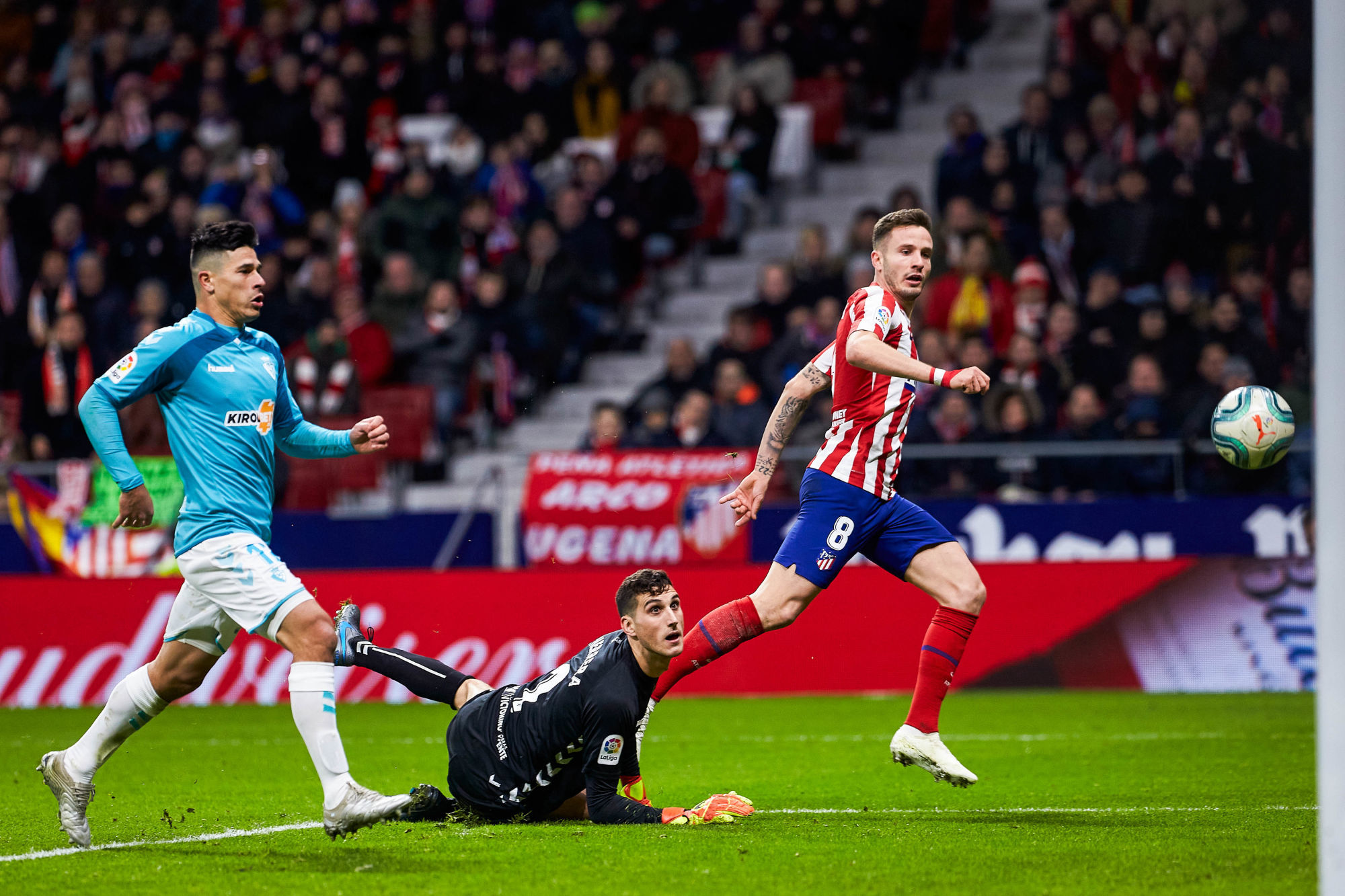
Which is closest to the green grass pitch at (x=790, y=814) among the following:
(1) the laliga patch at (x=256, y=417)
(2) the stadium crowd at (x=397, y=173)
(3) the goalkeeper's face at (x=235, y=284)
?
(1) the laliga patch at (x=256, y=417)

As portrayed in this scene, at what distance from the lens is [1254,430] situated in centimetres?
725

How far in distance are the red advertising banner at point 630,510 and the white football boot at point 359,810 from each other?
25.7 ft

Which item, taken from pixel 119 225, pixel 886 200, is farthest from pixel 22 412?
pixel 886 200

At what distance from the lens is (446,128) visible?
21391 mm

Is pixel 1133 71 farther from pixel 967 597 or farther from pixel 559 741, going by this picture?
Result: pixel 559 741

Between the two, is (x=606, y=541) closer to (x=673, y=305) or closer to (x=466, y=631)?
(x=466, y=631)

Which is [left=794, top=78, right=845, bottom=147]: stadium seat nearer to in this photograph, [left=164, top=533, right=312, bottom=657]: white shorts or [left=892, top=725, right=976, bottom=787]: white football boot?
[left=892, top=725, right=976, bottom=787]: white football boot

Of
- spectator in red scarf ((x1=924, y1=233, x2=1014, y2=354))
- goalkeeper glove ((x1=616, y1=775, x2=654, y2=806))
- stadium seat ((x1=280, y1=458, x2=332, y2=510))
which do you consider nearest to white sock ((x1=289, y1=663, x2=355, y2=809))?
goalkeeper glove ((x1=616, y1=775, x2=654, y2=806))

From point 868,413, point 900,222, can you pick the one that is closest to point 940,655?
point 868,413

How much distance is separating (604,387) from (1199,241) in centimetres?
642

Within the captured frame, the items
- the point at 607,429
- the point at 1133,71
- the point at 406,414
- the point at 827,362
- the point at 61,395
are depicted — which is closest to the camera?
the point at 827,362

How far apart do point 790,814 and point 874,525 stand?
1285 mm

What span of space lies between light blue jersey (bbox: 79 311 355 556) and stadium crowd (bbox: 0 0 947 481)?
926cm

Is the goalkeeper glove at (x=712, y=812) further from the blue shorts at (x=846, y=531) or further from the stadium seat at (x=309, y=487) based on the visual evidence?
the stadium seat at (x=309, y=487)
